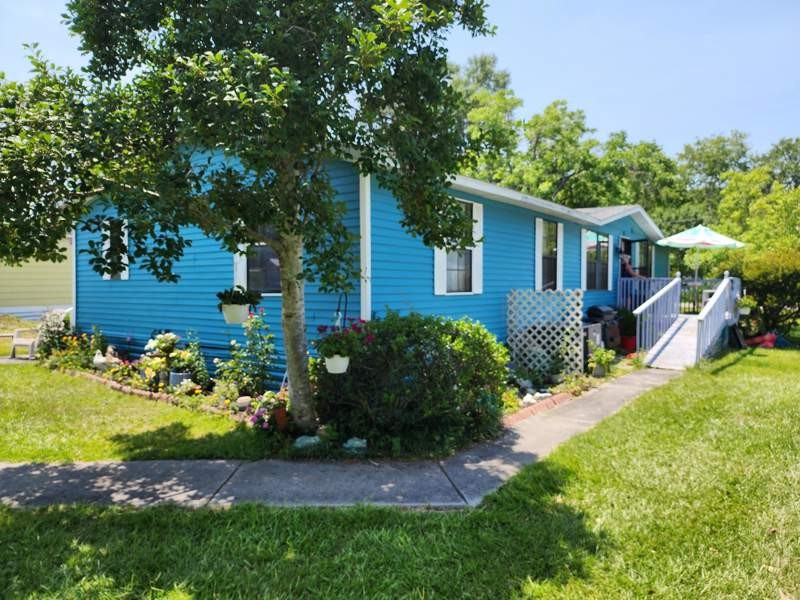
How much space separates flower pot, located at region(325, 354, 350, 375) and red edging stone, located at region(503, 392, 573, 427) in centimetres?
209

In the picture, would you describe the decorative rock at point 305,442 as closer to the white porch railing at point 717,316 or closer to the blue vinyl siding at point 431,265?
the blue vinyl siding at point 431,265

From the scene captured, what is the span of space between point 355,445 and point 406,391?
69 centimetres

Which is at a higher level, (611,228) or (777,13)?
(777,13)

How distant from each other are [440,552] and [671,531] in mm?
1462

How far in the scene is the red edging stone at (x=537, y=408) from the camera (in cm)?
579

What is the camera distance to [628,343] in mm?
11375

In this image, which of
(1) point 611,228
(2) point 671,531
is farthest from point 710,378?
(1) point 611,228

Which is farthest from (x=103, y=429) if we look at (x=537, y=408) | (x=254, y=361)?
(x=537, y=408)

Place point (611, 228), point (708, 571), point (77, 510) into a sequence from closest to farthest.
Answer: point (708, 571)
point (77, 510)
point (611, 228)

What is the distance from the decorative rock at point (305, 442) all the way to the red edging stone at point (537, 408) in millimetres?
2141

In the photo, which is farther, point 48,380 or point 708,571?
point 48,380

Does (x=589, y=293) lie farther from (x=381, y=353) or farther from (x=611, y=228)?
(x=381, y=353)

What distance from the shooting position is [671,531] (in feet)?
10.2

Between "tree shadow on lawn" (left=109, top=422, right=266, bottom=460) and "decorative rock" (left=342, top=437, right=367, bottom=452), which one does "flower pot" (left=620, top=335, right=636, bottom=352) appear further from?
"tree shadow on lawn" (left=109, top=422, right=266, bottom=460)
